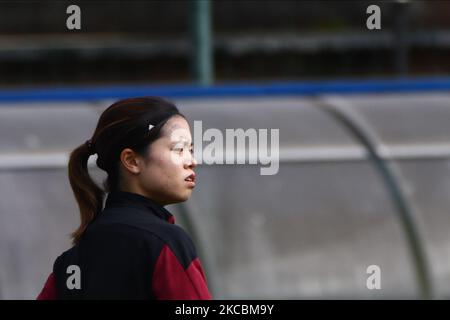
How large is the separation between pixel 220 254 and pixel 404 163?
93 centimetres

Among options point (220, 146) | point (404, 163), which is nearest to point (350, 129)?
point (404, 163)

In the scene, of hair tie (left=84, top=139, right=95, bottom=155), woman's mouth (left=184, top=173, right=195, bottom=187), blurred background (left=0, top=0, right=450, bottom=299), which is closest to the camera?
woman's mouth (left=184, top=173, right=195, bottom=187)

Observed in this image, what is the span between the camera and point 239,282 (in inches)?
205

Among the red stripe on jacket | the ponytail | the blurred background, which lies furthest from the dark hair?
the blurred background

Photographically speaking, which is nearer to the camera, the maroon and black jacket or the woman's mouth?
the maroon and black jacket

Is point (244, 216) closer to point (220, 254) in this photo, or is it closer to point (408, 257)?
point (220, 254)

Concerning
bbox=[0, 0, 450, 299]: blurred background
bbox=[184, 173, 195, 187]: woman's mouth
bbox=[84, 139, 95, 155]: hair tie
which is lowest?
bbox=[0, 0, 450, 299]: blurred background

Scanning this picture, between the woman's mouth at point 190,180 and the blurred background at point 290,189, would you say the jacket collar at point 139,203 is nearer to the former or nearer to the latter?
the woman's mouth at point 190,180

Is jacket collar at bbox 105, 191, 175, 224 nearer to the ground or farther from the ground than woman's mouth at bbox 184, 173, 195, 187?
nearer to the ground

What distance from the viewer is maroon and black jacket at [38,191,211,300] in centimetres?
206

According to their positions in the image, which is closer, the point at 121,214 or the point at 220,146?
the point at 121,214

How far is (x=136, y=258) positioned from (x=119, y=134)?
0.27 meters

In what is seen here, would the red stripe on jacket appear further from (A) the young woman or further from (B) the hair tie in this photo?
(B) the hair tie
